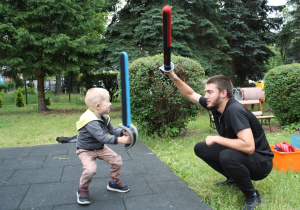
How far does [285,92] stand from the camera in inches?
267

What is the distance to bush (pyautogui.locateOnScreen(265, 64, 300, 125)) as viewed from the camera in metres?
6.61

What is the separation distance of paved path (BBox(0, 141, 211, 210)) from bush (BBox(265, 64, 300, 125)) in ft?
14.0

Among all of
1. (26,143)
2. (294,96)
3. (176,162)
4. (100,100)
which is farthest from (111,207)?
(294,96)

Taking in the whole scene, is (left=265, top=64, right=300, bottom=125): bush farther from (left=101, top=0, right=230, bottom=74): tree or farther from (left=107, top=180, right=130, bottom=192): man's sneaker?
(left=107, top=180, right=130, bottom=192): man's sneaker

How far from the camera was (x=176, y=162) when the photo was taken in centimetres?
420

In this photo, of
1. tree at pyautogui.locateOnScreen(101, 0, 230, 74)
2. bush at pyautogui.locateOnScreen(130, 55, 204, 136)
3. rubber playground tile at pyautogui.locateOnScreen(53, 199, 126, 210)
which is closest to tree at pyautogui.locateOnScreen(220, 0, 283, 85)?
tree at pyautogui.locateOnScreen(101, 0, 230, 74)

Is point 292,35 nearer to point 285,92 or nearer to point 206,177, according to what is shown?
point 285,92

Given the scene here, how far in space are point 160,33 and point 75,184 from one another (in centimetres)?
976

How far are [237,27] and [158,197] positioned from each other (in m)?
14.9

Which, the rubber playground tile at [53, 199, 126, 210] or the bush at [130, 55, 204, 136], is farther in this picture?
the bush at [130, 55, 204, 136]

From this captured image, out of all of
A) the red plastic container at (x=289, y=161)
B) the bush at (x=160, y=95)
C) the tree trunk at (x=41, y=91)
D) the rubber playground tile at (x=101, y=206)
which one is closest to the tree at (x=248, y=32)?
the bush at (x=160, y=95)

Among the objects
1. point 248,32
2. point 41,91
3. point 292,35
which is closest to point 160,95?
point 41,91

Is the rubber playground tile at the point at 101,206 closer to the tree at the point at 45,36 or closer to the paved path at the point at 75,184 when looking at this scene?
the paved path at the point at 75,184

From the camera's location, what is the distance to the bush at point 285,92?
6605 mm
